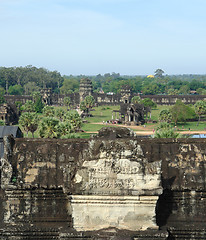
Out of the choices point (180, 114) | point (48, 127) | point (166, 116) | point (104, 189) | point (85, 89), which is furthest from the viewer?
point (85, 89)

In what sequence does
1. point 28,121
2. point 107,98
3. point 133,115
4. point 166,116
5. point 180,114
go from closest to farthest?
point 28,121, point 166,116, point 180,114, point 133,115, point 107,98

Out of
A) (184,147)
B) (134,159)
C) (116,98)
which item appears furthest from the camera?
(116,98)

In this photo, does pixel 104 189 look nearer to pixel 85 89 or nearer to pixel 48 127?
pixel 48 127

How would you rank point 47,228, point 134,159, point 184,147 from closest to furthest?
point 134,159
point 47,228
point 184,147

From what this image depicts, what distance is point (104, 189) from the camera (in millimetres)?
8812

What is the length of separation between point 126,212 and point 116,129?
252 centimetres

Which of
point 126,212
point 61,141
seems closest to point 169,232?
point 126,212

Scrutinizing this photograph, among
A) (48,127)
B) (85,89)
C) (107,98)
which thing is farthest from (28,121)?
(85,89)

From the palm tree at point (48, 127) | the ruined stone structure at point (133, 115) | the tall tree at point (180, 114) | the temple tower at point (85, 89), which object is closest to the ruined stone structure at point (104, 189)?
the palm tree at point (48, 127)

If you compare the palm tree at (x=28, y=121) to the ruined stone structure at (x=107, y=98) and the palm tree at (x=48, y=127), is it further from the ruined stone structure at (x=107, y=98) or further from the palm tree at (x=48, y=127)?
the ruined stone structure at (x=107, y=98)

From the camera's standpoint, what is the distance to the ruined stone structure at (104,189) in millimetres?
8805

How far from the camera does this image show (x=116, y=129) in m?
10.5

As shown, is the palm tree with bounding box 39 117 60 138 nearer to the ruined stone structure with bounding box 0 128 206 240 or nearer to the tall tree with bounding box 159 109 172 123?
the ruined stone structure with bounding box 0 128 206 240

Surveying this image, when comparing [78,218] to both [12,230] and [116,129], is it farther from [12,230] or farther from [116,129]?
[116,129]
